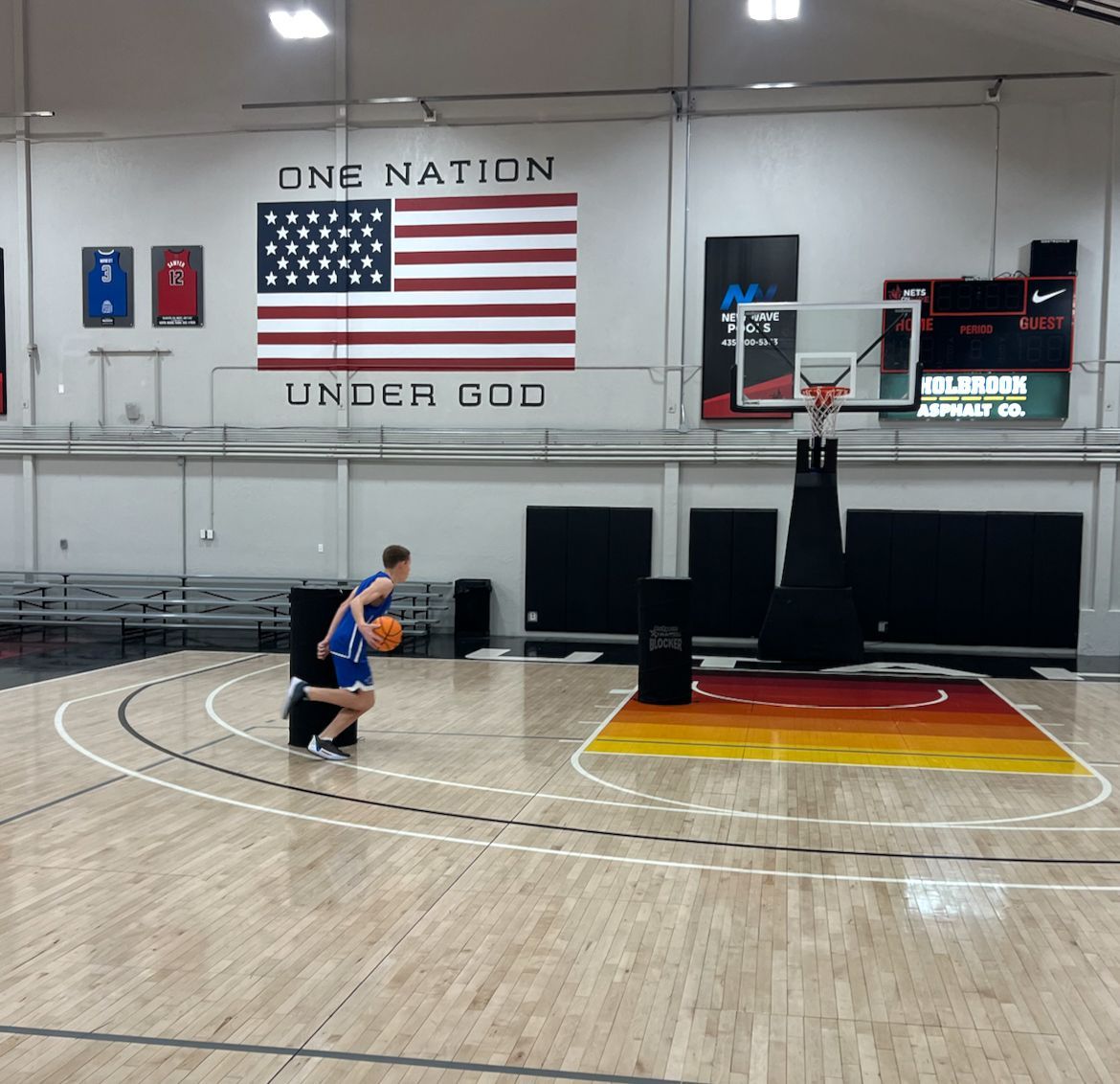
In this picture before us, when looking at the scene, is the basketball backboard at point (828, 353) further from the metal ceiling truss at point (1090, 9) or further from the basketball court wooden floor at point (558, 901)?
the basketball court wooden floor at point (558, 901)

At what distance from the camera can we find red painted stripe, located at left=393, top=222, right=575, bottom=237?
16.1m

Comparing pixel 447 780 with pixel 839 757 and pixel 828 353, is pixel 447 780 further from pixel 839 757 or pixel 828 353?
pixel 828 353

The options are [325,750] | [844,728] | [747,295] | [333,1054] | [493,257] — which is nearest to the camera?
[333,1054]

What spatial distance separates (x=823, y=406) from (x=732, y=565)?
2.92m

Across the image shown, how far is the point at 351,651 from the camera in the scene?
7996 mm

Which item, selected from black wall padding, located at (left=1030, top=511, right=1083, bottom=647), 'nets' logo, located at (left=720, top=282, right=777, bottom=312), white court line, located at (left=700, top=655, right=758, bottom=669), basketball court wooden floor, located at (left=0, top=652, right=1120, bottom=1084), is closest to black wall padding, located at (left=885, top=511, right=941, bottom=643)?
black wall padding, located at (left=1030, top=511, right=1083, bottom=647)

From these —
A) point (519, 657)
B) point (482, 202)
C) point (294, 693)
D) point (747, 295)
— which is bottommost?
point (519, 657)

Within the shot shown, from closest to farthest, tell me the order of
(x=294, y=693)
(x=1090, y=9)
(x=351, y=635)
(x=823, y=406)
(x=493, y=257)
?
(x=351, y=635) → (x=294, y=693) → (x=1090, y=9) → (x=823, y=406) → (x=493, y=257)

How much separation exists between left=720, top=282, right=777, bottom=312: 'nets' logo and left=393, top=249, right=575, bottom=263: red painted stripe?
7.85 feet

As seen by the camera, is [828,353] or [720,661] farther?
[828,353]

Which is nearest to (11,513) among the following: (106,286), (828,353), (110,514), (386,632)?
(110,514)

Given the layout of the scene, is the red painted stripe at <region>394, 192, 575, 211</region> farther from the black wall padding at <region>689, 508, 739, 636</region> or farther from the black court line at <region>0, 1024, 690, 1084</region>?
the black court line at <region>0, 1024, 690, 1084</region>

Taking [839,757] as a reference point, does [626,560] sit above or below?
above

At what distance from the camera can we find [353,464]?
16734 mm
